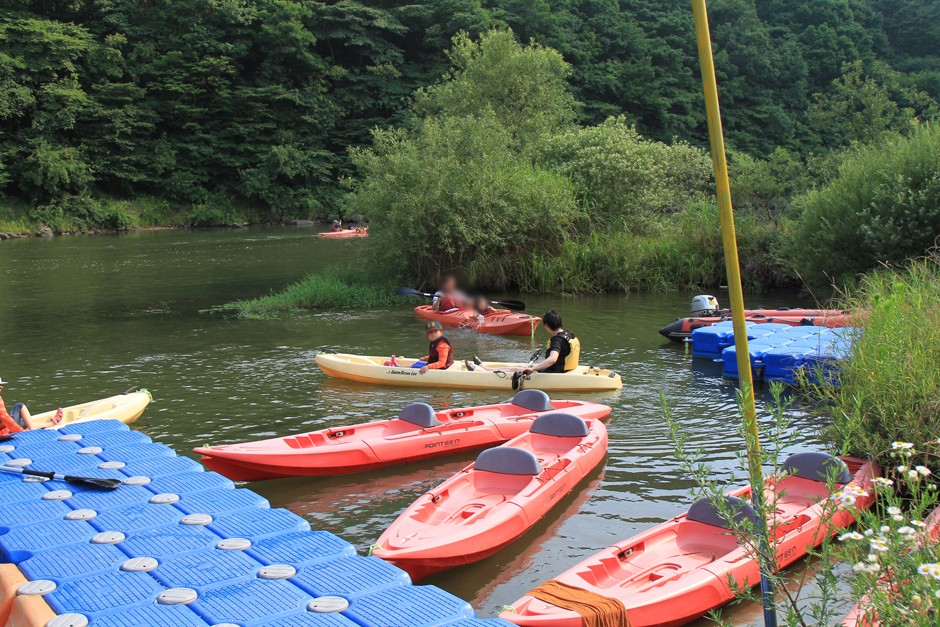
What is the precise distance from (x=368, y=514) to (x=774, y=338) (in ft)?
23.3

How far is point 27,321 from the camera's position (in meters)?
14.8

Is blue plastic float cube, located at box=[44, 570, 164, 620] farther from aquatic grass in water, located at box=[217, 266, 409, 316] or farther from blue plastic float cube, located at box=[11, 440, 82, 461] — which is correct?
aquatic grass in water, located at box=[217, 266, 409, 316]

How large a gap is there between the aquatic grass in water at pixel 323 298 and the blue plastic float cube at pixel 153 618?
40.6 feet

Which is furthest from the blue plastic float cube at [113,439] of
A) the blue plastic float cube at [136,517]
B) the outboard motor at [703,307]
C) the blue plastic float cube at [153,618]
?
the outboard motor at [703,307]

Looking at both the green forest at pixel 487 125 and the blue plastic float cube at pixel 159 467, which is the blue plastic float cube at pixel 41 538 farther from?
the green forest at pixel 487 125

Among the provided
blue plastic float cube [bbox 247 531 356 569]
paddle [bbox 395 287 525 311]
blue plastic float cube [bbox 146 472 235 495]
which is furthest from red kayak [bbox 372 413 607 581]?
paddle [bbox 395 287 525 311]

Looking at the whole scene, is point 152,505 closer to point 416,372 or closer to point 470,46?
point 416,372

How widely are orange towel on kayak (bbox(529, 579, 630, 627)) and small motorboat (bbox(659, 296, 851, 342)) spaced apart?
8.44 meters

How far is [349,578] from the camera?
3.68 m

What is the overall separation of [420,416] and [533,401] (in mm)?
1403

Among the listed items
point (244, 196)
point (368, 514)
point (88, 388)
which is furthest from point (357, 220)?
point (368, 514)

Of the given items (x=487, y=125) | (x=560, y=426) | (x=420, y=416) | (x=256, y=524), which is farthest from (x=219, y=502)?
(x=487, y=125)

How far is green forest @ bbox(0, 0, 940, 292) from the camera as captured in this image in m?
17.1

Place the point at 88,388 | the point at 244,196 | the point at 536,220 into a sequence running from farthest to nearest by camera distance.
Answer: the point at 244,196 → the point at 536,220 → the point at 88,388
